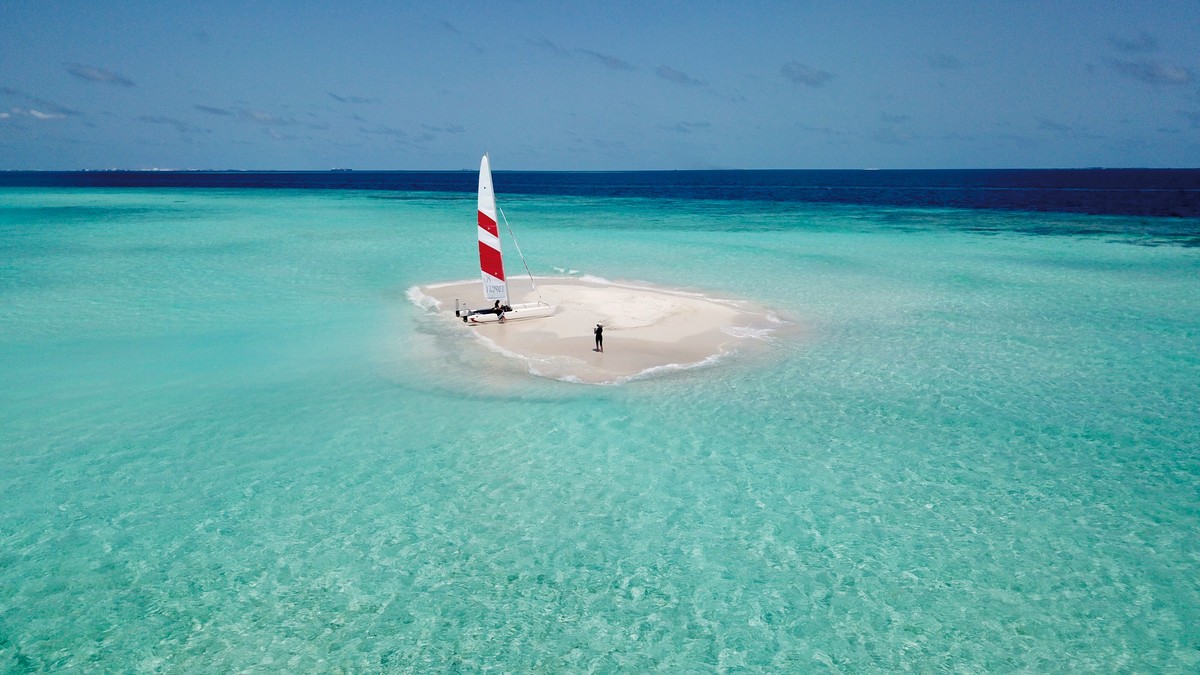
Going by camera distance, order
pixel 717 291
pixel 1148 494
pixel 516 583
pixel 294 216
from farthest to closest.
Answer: pixel 294 216 → pixel 717 291 → pixel 1148 494 → pixel 516 583

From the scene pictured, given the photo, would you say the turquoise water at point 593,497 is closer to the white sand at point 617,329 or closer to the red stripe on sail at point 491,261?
the white sand at point 617,329

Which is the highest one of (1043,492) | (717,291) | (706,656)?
(717,291)

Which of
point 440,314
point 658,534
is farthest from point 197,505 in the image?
point 440,314

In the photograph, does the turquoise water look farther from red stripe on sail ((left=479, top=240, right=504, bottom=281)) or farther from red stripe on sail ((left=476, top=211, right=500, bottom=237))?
red stripe on sail ((left=476, top=211, right=500, bottom=237))

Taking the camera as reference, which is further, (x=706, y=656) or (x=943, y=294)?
(x=943, y=294)

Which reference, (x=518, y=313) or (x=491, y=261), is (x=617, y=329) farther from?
(x=491, y=261)

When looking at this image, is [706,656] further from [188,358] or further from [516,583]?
[188,358]
